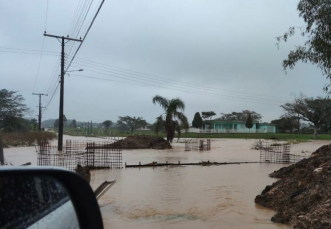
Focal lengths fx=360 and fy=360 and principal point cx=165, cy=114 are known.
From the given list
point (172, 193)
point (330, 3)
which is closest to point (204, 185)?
point (172, 193)

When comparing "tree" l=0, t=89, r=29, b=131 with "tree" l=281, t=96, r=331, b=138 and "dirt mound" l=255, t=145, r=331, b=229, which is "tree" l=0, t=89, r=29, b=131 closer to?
"dirt mound" l=255, t=145, r=331, b=229

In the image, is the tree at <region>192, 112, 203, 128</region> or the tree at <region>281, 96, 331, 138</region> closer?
the tree at <region>281, 96, 331, 138</region>

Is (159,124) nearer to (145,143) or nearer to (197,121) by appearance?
(145,143)

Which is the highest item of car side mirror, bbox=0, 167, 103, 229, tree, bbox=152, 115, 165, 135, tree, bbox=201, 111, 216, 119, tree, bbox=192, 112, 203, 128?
tree, bbox=201, 111, 216, 119

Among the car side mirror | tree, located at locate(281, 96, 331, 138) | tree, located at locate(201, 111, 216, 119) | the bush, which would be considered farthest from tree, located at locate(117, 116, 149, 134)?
the car side mirror

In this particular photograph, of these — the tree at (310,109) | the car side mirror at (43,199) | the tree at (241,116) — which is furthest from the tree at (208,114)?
the car side mirror at (43,199)

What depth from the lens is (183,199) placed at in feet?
33.8

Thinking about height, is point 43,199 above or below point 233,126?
below

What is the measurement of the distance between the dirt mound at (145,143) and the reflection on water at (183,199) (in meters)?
18.1

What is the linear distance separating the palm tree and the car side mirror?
34.8 meters

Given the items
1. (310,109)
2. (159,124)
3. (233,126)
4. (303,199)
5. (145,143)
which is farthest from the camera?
(233,126)

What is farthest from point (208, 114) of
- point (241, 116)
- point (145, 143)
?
point (145, 143)

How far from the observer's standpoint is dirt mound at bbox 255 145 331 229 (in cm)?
639

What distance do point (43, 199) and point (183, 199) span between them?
8.52 metres
